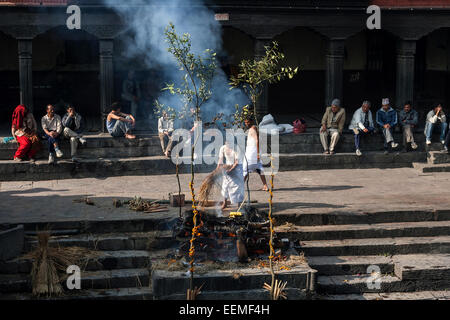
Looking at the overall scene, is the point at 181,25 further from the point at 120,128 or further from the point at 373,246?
the point at 373,246

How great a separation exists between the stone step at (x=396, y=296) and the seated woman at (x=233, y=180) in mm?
2794

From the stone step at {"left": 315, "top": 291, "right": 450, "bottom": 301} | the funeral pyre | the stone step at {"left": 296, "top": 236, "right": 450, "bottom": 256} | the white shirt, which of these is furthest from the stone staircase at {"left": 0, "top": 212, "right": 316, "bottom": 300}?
the white shirt

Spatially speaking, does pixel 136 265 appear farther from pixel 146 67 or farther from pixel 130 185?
pixel 146 67

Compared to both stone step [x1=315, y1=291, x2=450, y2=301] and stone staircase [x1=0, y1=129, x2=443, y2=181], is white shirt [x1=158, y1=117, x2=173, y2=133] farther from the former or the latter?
stone step [x1=315, y1=291, x2=450, y2=301]

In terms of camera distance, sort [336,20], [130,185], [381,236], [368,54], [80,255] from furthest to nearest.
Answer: [368,54], [336,20], [130,185], [381,236], [80,255]

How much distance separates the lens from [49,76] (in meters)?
20.2

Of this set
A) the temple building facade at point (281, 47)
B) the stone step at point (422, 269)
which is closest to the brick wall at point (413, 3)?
the temple building facade at point (281, 47)

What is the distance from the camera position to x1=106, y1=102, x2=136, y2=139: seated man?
55.2 ft

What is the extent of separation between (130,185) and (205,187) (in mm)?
2610

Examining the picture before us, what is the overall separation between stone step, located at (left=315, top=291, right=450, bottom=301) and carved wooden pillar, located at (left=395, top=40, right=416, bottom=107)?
798 cm

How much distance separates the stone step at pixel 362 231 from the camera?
12359 mm

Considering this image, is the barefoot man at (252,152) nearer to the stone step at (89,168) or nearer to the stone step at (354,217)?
the stone step at (354,217)

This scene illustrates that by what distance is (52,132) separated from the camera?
52.6ft
